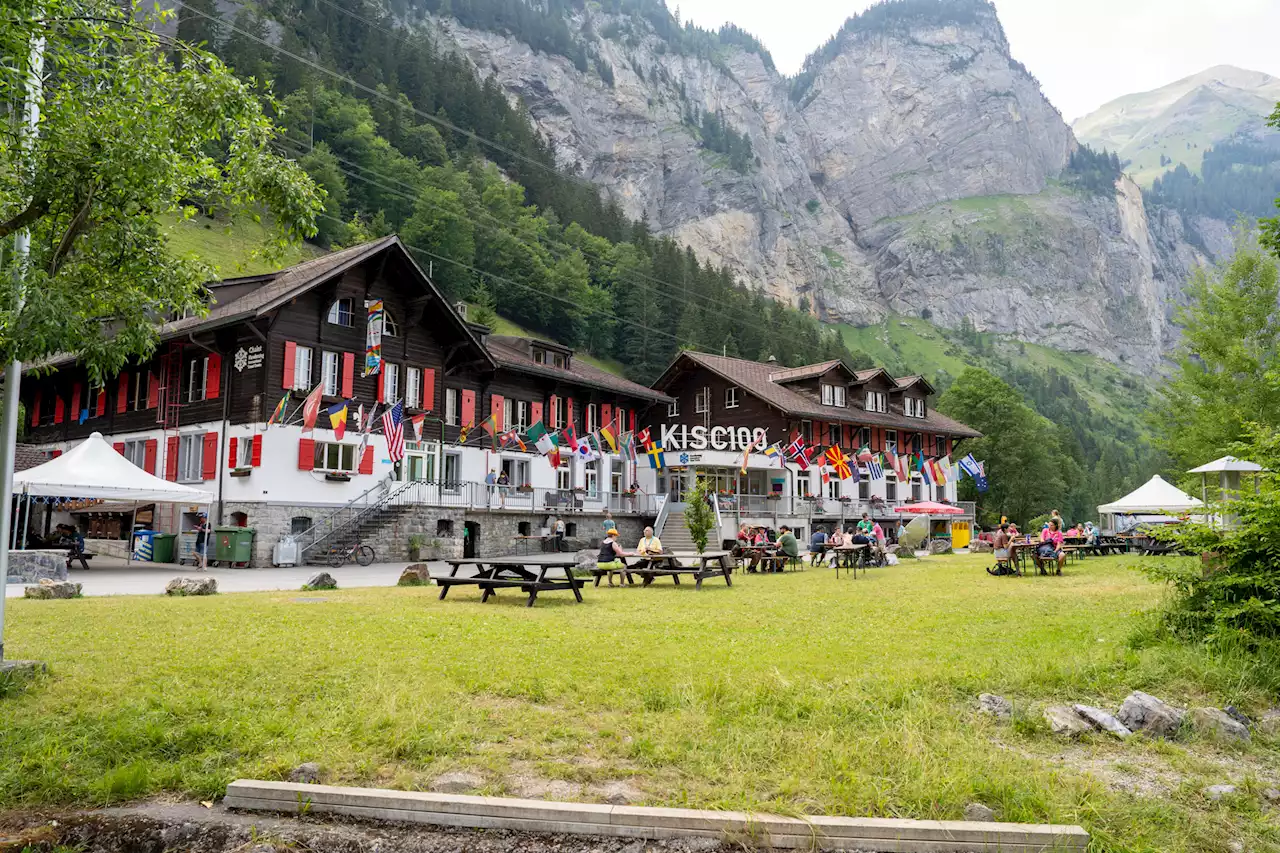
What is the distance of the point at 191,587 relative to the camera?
54.5 feet

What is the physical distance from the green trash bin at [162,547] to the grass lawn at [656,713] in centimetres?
1926

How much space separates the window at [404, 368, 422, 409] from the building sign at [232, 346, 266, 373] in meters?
6.25

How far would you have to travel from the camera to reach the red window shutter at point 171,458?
1267 inches

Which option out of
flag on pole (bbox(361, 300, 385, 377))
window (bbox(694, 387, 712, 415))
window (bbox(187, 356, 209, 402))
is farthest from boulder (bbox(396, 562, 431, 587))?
window (bbox(694, 387, 712, 415))

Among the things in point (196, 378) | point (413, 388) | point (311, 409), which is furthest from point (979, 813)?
point (413, 388)

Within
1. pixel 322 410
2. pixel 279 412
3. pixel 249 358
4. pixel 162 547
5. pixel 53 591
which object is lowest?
pixel 53 591

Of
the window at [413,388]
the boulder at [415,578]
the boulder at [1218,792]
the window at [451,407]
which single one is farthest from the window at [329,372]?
the boulder at [1218,792]

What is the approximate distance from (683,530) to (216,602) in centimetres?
2703

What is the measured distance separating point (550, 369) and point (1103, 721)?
1493 inches

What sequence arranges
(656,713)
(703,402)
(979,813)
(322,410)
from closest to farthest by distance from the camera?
(979,813) → (656,713) → (322,410) → (703,402)

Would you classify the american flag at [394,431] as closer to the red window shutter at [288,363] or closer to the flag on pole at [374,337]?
the red window shutter at [288,363]

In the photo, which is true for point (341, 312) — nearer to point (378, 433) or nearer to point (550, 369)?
point (378, 433)

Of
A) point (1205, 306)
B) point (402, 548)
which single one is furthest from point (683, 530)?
point (1205, 306)

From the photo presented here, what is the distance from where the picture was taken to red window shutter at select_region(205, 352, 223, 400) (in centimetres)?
3112
